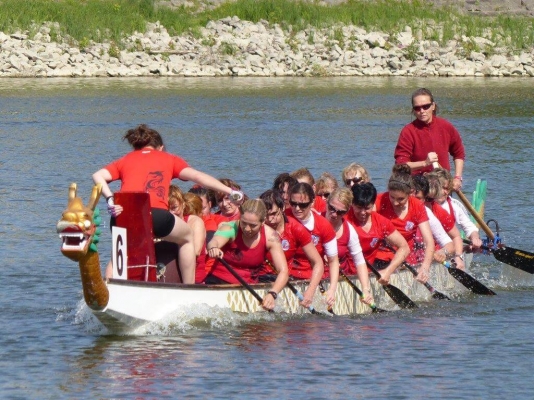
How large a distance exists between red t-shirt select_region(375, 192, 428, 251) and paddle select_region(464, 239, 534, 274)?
2094 millimetres

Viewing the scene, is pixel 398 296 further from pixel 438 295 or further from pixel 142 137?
pixel 142 137

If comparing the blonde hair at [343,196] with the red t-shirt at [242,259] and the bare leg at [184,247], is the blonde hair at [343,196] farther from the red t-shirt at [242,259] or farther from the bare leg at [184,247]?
the bare leg at [184,247]

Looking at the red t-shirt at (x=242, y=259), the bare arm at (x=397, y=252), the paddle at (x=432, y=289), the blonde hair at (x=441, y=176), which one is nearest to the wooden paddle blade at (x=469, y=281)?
the paddle at (x=432, y=289)

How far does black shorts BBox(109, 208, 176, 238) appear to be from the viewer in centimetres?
1014

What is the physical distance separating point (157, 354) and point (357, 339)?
179 cm

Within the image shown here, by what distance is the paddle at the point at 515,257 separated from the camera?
1403 centimetres

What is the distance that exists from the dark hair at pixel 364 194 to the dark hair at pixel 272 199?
693mm

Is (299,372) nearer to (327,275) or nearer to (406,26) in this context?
(327,275)

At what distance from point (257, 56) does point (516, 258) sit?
36326mm

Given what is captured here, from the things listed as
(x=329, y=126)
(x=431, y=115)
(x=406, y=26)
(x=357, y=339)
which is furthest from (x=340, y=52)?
(x=357, y=339)

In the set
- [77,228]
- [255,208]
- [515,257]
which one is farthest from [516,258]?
[77,228]

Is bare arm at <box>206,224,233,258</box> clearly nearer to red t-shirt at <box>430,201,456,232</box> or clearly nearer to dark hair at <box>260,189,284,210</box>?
dark hair at <box>260,189,284,210</box>

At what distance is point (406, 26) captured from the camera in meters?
52.9

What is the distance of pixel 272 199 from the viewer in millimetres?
10789
